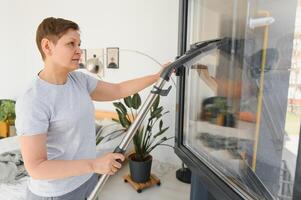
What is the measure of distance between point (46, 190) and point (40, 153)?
0.82ft

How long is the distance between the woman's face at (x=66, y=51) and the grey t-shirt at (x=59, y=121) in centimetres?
9

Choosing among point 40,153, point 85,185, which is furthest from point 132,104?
point 40,153

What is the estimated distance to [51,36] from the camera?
89cm

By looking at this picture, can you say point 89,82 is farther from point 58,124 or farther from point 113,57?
point 113,57

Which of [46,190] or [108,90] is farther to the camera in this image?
[108,90]

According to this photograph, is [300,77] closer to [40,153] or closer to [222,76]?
[222,76]

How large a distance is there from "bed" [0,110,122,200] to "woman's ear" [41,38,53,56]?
33.7 inches

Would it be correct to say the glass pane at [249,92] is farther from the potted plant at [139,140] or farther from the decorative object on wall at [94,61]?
the decorative object on wall at [94,61]

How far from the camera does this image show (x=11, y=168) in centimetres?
153

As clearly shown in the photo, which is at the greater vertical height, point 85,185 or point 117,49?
point 117,49

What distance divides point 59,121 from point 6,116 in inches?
82.9

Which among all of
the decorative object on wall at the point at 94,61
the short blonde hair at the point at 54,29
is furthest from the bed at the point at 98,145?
the short blonde hair at the point at 54,29

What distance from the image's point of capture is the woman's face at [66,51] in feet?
2.92

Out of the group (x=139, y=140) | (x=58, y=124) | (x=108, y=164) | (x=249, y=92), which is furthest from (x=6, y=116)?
(x=249, y=92)
